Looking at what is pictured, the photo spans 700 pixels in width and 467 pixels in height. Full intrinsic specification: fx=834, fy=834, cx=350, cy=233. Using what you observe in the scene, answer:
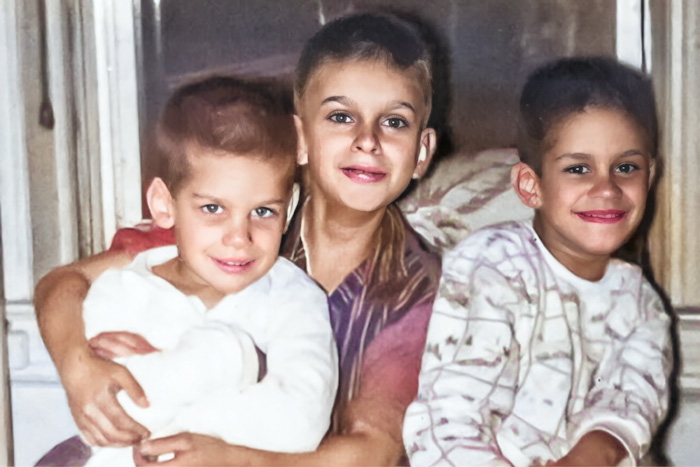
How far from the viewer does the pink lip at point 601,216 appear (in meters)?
1.22

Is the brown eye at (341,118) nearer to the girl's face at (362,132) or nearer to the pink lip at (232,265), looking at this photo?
the girl's face at (362,132)

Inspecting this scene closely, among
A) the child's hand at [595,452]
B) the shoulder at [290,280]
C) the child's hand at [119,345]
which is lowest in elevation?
the child's hand at [595,452]

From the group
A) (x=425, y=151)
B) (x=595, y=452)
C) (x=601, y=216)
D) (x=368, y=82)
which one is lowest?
(x=595, y=452)

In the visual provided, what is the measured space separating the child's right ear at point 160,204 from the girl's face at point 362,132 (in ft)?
0.69

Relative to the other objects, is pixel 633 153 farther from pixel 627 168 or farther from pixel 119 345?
pixel 119 345

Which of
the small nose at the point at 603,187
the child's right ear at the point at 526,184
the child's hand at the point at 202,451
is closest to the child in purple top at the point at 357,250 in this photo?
the child's hand at the point at 202,451

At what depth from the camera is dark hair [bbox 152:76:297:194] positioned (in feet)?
4.02

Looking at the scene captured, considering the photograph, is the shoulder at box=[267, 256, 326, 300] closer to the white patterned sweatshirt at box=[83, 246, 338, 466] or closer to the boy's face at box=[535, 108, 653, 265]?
the white patterned sweatshirt at box=[83, 246, 338, 466]

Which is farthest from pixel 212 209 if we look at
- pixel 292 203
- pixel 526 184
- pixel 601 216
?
pixel 601 216

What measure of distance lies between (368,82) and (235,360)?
0.45 m

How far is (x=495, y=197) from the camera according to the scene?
4.12 ft

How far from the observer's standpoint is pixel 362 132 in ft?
3.97

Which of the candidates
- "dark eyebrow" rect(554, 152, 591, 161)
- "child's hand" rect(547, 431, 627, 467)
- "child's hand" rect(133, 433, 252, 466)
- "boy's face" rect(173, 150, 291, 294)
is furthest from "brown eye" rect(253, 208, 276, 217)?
"child's hand" rect(547, 431, 627, 467)

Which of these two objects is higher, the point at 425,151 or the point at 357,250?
the point at 425,151
